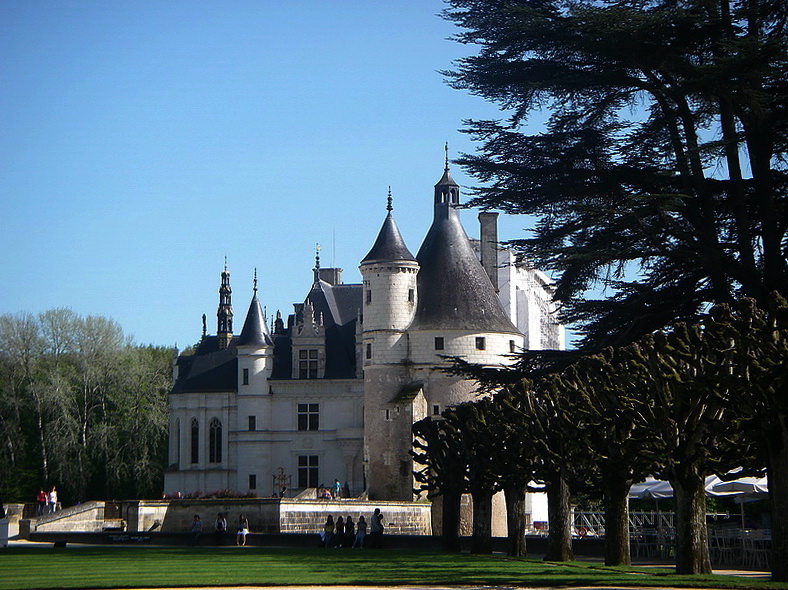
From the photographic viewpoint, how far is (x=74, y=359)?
184 ft

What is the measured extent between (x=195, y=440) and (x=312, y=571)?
34.6 m

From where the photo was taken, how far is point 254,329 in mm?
52469

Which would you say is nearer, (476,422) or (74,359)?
(476,422)

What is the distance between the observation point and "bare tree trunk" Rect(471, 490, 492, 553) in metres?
26.0

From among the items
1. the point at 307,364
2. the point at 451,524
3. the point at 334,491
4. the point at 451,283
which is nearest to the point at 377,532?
the point at 451,524

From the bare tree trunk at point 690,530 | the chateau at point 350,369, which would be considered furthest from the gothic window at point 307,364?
the bare tree trunk at point 690,530

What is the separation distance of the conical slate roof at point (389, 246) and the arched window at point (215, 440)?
1122cm

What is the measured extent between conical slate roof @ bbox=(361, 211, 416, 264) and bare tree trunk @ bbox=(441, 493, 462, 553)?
18996 mm

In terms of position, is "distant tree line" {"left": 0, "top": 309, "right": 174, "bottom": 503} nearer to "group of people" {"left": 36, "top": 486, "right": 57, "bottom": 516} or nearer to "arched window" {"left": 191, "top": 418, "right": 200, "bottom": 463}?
"arched window" {"left": 191, "top": 418, "right": 200, "bottom": 463}

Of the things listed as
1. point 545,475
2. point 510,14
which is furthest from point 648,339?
point 510,14

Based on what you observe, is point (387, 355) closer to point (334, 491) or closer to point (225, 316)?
point (334, 491)

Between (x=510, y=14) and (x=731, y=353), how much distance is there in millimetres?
9974

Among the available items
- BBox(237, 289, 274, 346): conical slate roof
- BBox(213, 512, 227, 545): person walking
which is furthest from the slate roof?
BBox(213, 512, 227, 545): person walking

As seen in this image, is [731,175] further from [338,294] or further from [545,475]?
[338,294]
